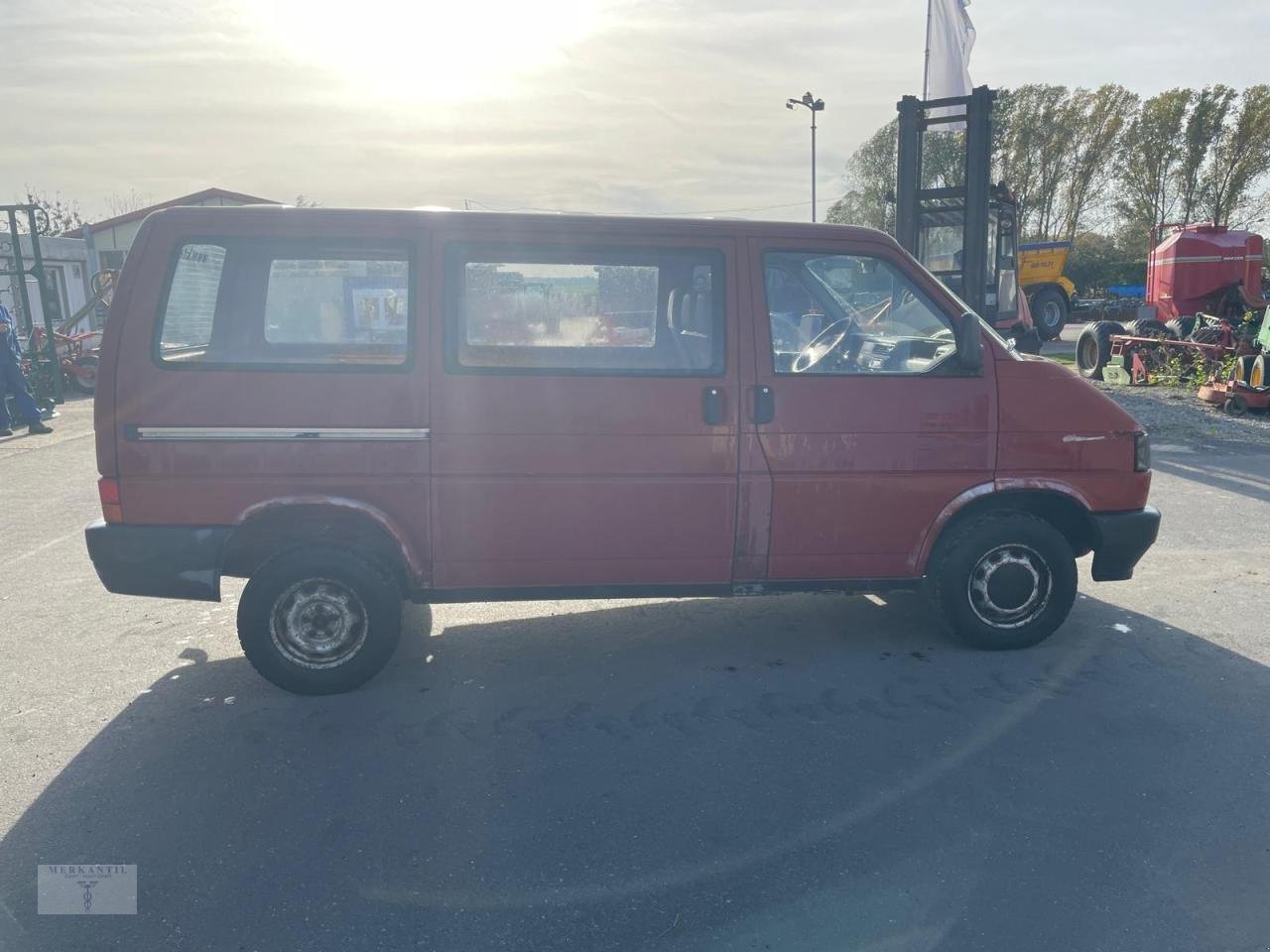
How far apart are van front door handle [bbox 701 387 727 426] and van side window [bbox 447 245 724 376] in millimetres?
99

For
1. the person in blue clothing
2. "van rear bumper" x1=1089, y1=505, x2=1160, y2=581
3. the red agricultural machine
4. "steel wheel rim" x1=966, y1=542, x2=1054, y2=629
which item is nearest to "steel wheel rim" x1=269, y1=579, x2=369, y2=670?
"steel wheel rim" x1=966, y1=542, x2=1054, y2=629

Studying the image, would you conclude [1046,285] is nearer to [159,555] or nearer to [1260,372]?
[1260,372]

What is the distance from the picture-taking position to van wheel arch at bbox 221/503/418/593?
420 centimetres

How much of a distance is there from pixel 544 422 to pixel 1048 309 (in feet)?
76.7

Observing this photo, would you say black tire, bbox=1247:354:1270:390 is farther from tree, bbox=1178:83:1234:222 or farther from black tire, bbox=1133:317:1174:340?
tree, bbox=1178:83:1234:222

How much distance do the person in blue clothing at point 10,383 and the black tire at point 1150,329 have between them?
1648 centimetres

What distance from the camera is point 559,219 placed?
4.30 m

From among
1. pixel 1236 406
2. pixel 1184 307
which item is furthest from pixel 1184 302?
pixel 1236 406

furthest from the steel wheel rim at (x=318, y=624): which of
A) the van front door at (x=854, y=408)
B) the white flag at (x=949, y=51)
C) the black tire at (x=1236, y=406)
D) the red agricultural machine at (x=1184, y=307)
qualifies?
the red agricultural machine at (x=1184, y=307)

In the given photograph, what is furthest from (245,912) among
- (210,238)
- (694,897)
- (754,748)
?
(210,238)

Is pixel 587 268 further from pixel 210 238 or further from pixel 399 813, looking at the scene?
pixel 399 813

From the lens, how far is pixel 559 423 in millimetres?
4242

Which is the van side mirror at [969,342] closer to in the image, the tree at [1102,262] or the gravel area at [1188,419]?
the gravel area at [1188,419]

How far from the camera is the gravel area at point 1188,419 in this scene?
1084cm
